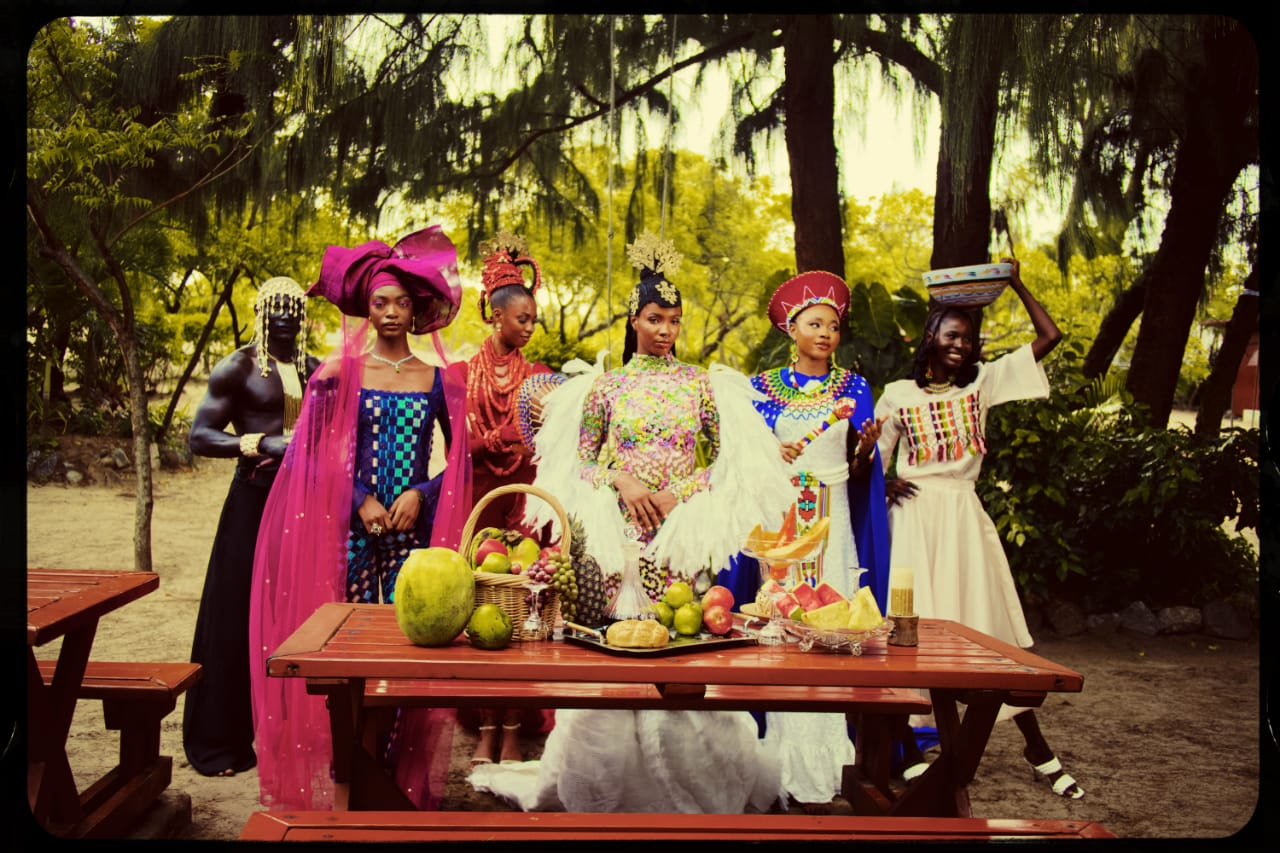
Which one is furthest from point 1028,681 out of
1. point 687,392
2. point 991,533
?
point 991,533

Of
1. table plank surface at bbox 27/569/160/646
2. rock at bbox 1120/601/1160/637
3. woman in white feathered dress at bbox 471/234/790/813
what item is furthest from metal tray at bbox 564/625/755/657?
rock at bbox 1120/601/1160/637

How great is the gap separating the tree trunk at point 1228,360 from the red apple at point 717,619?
811 cm

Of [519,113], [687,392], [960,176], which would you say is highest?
[519,113]

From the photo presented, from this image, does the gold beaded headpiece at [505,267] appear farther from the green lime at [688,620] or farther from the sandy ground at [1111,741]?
the green lime at [688,620]

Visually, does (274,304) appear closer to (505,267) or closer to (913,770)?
(505,267)

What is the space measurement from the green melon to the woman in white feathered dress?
73cm

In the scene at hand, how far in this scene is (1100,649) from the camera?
711 cm

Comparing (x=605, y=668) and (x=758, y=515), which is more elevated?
(x=758, y=515)

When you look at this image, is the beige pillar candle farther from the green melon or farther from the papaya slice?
the green melon

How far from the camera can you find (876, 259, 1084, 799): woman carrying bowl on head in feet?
15.4

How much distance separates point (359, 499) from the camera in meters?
4.15

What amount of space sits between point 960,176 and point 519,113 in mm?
3280

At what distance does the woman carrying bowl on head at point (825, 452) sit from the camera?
14.5ft

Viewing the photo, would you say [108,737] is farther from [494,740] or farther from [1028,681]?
[1028,681]
